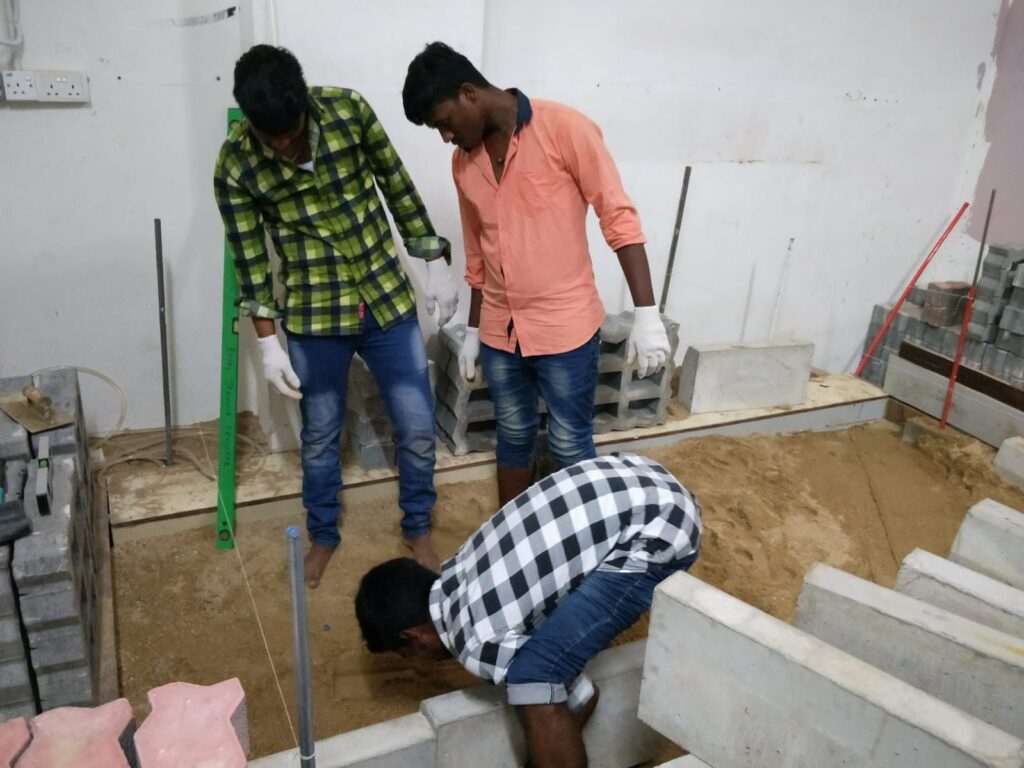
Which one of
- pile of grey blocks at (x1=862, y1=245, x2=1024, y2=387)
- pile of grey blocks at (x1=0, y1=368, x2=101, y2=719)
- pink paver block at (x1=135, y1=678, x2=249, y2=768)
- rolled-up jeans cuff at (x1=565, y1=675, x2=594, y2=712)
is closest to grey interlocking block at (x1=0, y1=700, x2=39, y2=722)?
pile of grey blocks at (x1=0, y1=368, x2=101, y2=719)

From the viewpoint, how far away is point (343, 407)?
2.48 metres

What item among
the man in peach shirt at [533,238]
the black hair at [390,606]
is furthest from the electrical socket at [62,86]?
the black hair at [390,606]

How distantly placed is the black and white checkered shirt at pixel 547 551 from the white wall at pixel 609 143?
1575 millimetres

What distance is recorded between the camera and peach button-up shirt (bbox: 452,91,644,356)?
2.13 metres

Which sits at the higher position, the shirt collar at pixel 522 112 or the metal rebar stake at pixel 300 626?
the shirt collar at pixel 522 112

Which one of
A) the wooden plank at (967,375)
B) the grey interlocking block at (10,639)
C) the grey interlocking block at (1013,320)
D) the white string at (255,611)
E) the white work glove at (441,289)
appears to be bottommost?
the white string at (255,611)

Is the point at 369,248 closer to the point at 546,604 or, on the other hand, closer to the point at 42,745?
the point at 546,604

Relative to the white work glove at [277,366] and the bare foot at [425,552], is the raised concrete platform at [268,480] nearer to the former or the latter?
the bare foot at [425,552]

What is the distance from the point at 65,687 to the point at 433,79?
1.68 meters

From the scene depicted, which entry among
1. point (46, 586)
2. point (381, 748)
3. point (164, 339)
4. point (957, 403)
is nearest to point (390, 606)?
point (381, 748)

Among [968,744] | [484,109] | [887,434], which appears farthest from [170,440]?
[887,434]

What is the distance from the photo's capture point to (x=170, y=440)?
9.56ft

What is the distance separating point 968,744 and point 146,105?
9.23 ft

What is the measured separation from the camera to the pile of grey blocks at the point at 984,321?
143 inches
